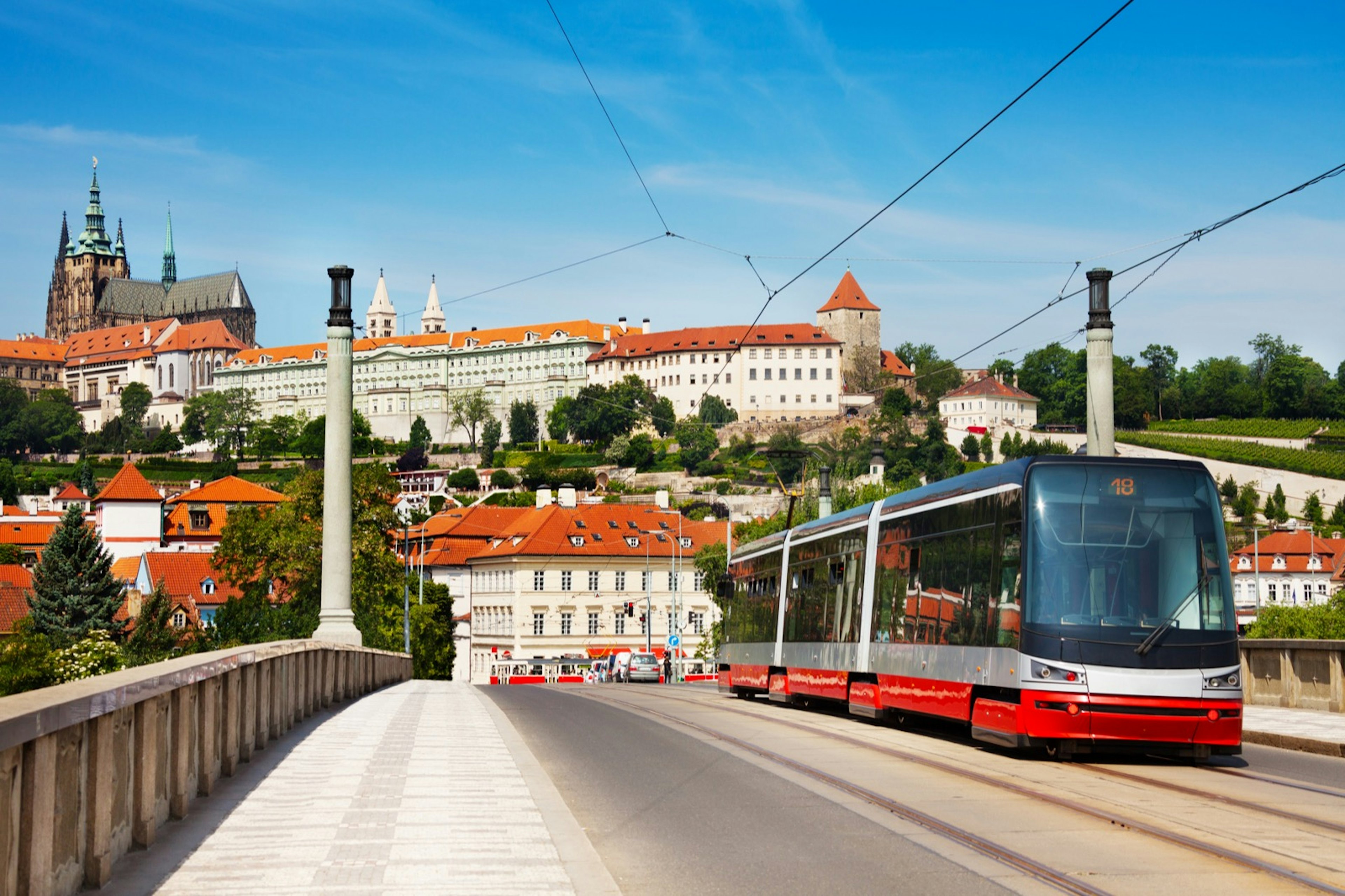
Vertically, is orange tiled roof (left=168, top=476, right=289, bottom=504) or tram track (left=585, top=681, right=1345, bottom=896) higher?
orange tiled roof (left=168, top=476, right=289, bottom=504)

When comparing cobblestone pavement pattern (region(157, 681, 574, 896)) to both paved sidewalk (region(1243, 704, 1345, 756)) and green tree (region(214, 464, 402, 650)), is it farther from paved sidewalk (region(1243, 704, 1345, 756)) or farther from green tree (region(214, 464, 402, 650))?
green tree (region(214, 464, 402, 650))

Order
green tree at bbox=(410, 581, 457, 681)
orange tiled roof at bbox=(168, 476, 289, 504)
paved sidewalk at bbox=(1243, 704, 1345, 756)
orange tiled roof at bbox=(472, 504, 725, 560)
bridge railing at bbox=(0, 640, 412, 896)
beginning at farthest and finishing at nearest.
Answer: orange tiled roof at bbox=(168, 476, 289, 504) → orange tiled roof at bbox=(472, 504, 725, 560) → green tree at bbox=(410, 581, 457, 681) → paved sidewalk at bbox=(1243, 704, 1345, 756) → bridge railing at bbox=(0, 640, 412, 896)

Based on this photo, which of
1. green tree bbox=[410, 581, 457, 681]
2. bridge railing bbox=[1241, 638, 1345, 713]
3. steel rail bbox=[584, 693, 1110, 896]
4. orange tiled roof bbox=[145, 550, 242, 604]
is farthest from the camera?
orange tiled roof bbox=[145, 550, 242, 604]

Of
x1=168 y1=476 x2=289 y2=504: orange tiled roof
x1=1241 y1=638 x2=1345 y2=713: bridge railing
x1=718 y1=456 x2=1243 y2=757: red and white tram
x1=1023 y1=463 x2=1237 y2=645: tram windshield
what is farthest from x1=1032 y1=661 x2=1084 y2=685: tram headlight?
x1=168 y1=476 x2=289 y2=504: orange tiled roof

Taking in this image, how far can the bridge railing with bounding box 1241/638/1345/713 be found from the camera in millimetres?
21078

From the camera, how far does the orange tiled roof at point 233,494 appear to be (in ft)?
427

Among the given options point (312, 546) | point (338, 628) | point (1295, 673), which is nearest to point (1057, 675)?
point (1295, 673)

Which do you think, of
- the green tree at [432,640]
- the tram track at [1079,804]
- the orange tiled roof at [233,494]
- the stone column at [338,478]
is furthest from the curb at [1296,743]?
the orange tiled roof at [233,494]

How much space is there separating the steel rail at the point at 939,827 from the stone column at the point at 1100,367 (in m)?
9.04

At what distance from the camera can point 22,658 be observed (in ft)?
181

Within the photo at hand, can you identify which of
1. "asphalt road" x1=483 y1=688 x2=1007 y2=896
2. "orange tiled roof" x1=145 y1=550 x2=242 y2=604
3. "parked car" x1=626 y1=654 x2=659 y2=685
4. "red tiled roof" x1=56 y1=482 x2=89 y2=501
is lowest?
"parked car" x1=626 y1=654 x2=659 y2=685

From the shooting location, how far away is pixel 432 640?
78188 millimetres

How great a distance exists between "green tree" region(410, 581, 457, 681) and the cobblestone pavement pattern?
5645cm

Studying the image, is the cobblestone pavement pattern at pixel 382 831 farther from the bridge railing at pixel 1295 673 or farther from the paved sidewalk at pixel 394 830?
the bridge railing at pixel 1295 673
